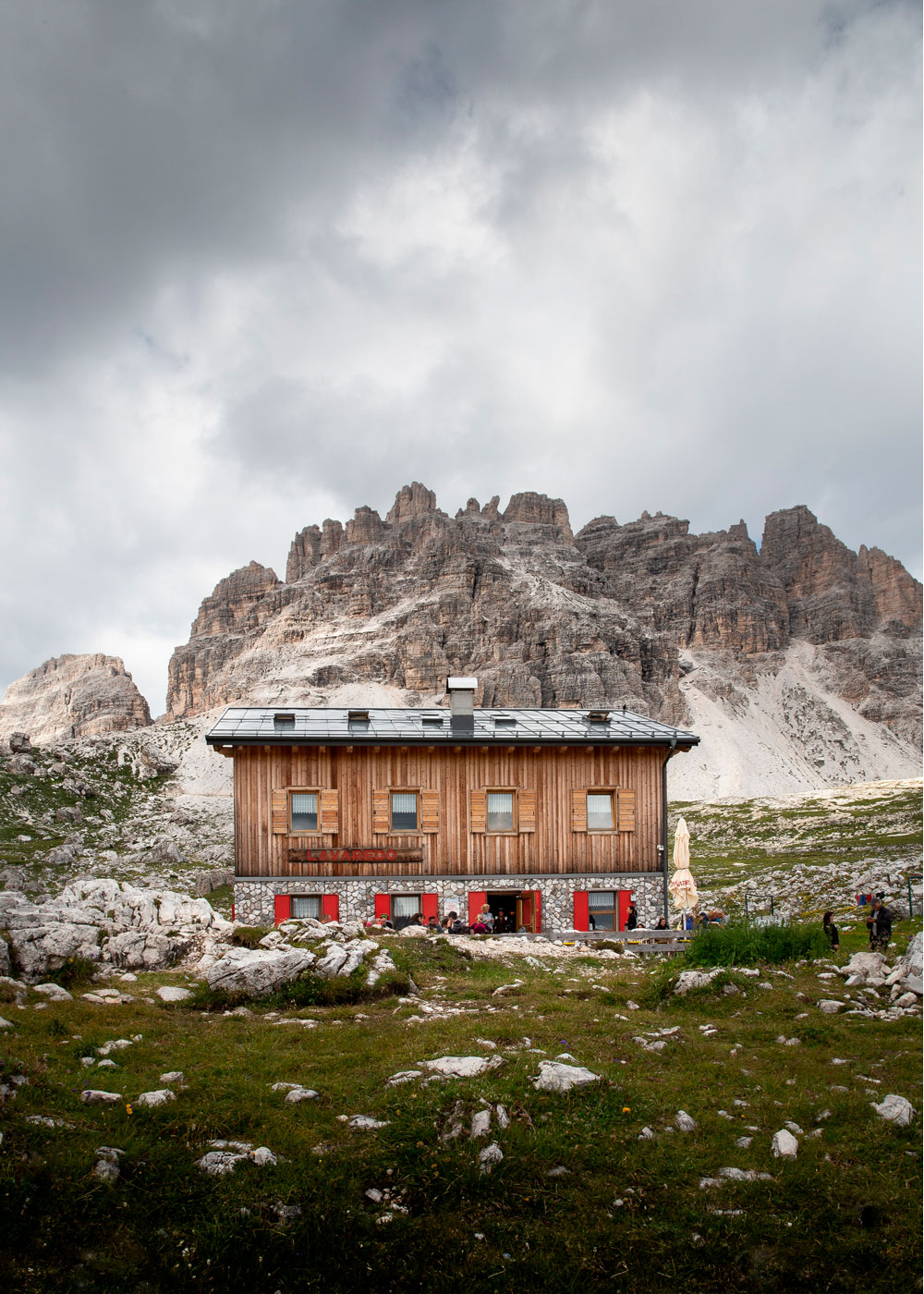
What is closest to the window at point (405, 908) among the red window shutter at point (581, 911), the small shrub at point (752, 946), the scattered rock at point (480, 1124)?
the red window shutter at point (581, 911)

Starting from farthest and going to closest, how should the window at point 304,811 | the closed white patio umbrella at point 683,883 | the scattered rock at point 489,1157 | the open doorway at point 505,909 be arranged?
the open doorway at point 505,909 → the window at point 304,811 → the closed white patio umbrella at point 683,883 → the scattered rock at point 489,1157

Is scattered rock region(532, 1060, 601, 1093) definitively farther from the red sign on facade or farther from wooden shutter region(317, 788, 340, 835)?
wooden shutter region(317, 788, 340, 835)

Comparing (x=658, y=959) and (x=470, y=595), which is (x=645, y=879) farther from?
(x=470, y=595)

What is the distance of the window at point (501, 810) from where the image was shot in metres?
25.1

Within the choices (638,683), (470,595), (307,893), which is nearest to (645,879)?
(307,893)

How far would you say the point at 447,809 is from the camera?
24.9 m

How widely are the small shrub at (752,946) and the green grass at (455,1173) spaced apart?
182 inches

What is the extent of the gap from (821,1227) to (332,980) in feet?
27.7

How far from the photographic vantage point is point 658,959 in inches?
693

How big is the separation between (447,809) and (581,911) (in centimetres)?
551

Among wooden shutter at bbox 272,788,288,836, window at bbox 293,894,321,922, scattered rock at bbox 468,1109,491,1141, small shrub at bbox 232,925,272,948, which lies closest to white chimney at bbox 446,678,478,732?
wooden shutter at bbox 272,788,288,836

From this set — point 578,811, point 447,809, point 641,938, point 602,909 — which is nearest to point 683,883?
point 602,909

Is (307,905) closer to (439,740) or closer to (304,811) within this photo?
(304,811)

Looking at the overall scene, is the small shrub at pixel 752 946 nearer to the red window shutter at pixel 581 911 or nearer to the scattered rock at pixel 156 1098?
the red window shutter at pixel 581 911
